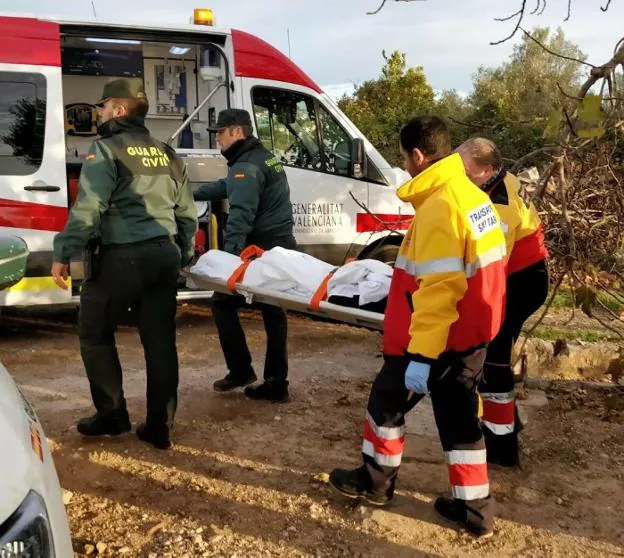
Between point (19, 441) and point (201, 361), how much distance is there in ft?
13.0

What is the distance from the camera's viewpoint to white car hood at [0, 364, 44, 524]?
163 cm

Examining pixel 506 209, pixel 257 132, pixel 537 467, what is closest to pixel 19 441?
pixel 506 209

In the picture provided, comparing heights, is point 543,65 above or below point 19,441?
above

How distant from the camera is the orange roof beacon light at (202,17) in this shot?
6508 mm

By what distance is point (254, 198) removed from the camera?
14.9ft

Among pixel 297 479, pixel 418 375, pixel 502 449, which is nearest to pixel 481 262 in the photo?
pixel 418 375

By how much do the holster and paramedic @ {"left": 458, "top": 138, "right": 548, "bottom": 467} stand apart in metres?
1.90

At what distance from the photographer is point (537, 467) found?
3.81 meters

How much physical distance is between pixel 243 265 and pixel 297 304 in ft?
1.61

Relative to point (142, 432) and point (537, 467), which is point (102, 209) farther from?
point (537, 467)

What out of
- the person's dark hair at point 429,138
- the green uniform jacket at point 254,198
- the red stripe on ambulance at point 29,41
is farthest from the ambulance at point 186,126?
the person's dark hair at point 429,138

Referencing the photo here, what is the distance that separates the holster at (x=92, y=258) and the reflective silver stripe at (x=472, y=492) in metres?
2.08

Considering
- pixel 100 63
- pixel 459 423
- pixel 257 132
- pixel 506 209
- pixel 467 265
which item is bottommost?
pixel 459 423

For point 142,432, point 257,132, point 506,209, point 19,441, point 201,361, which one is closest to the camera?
point 19,441
